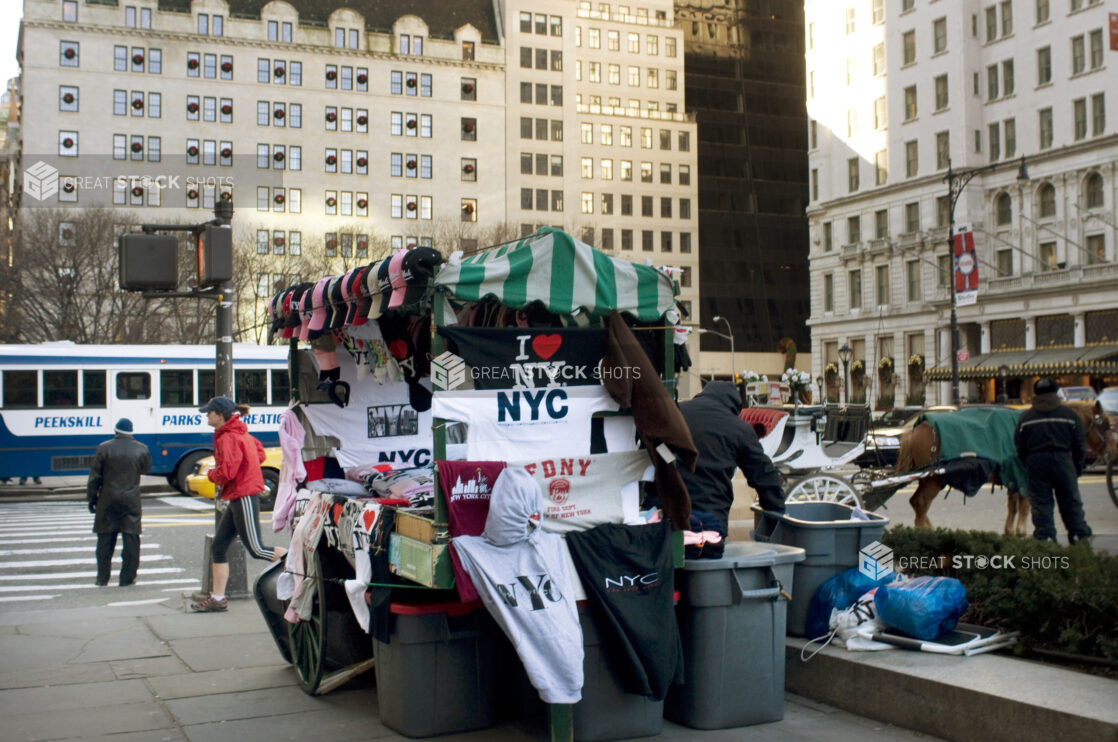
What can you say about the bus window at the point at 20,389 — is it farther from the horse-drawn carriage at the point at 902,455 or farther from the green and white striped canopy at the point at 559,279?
the green and white striped canopy at the point at 559,279

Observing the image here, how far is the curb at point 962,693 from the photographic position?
569 centimetres

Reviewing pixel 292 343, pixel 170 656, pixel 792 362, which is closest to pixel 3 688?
pixel 170 656

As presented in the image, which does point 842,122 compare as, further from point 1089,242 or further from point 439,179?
point 439,179

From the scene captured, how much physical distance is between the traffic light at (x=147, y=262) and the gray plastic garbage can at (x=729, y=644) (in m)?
6.70

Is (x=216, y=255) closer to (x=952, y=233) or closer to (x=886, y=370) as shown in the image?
(x=952, y=233)

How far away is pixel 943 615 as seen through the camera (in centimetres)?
704

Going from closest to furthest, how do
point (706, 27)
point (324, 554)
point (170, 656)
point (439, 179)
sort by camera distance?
1. point (324, 554)
2. point (170, 656)
3. point (439, 179)
4. point (706, 27)

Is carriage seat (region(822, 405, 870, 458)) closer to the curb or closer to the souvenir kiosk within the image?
the curb

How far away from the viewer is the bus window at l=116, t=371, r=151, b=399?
24141mm

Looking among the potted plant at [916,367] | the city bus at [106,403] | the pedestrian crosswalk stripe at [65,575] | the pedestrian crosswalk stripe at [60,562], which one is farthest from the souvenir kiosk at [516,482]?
the potted plant at [916,367]

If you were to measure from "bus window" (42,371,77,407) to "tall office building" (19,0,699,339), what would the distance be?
1742 inches

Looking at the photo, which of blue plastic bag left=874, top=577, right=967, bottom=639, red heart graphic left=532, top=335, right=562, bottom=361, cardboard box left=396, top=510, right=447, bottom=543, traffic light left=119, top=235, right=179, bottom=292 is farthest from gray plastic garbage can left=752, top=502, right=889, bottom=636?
traffic light left=119, top=235, right=179, bottom=292

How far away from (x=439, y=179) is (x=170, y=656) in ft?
272

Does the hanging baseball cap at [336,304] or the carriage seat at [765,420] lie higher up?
the hanging baseball cap at [336,304]
